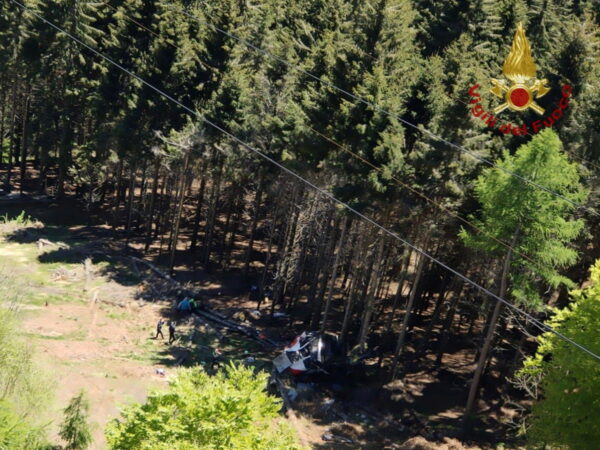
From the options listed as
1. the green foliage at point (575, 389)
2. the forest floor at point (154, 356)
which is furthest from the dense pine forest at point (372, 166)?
the forest floor at point (154, 356)

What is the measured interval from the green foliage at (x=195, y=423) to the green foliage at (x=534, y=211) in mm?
11165

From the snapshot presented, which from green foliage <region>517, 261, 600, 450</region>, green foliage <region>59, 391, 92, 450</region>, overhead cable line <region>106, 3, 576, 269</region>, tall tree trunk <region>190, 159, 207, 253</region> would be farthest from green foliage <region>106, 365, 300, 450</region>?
tall tree trunk <region>190, 159, 207, 253</region>

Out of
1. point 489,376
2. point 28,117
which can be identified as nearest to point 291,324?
point 489,376

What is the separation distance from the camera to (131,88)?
128ft

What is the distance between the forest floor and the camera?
22.4 metres

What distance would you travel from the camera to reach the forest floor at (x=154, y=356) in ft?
73.4

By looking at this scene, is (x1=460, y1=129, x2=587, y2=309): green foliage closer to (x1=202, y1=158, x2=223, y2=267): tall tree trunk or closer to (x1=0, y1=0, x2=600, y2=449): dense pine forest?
(x1=0, y1=0, x2=600, y2=449): dense pine forest

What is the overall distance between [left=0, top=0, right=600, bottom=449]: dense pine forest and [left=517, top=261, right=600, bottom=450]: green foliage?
2.5 inches

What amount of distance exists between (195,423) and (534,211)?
13.5m

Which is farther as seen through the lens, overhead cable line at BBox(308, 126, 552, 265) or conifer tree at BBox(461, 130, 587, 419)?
overhead cable line at BBox(308, 126, 552, 265)

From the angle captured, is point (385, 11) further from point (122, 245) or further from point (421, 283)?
point (122, 245)

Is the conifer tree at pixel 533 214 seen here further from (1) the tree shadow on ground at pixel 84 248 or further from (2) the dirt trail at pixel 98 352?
(1) the tree shadow on ground at pixel 84 248

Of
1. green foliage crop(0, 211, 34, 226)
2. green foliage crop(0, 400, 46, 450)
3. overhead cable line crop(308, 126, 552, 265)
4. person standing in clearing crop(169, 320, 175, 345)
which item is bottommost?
green foliage crop(0, 211, 34, 226)

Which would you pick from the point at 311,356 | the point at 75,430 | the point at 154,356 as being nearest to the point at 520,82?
the point at 311,356
